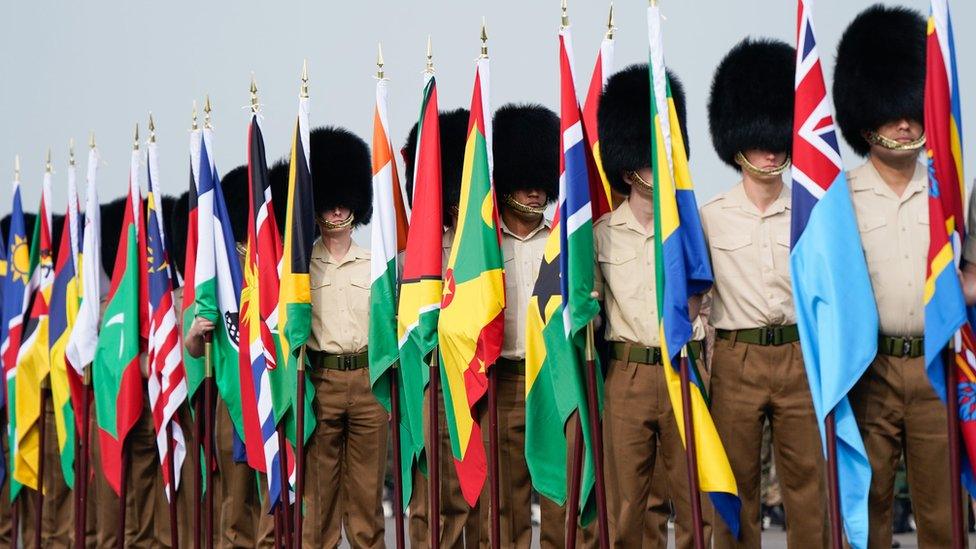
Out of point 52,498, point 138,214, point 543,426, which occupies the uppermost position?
point 138,214

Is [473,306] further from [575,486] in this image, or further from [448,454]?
[575,486]

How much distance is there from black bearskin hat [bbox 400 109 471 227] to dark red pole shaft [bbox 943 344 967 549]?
3.22 m

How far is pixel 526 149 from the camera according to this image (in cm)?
793

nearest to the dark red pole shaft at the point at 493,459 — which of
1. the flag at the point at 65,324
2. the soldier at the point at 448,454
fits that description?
the soldier at the point at 448,454

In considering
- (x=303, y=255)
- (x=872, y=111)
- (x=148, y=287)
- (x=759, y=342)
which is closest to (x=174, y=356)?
(x=148, y=287)

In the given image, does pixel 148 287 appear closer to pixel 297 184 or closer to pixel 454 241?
pixel 297 184

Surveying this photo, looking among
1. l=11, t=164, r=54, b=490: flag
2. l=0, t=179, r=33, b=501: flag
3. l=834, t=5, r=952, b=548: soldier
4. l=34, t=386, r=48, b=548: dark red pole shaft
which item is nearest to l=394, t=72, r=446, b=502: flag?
l=834, t=5, r=952, b=548: soldier

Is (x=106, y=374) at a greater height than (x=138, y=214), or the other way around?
(x=138, y=214)

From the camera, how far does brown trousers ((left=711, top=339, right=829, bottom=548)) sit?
6.03 meters

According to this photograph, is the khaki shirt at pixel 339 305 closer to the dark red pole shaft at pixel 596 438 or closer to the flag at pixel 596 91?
the flag at pixel 596 91

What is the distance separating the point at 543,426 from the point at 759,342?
4.61 ft

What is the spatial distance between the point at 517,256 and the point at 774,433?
197 cm

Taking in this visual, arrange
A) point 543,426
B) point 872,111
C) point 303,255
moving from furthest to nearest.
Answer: point 303,255
point 543,426
point 872,111

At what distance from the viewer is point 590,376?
257 inches
